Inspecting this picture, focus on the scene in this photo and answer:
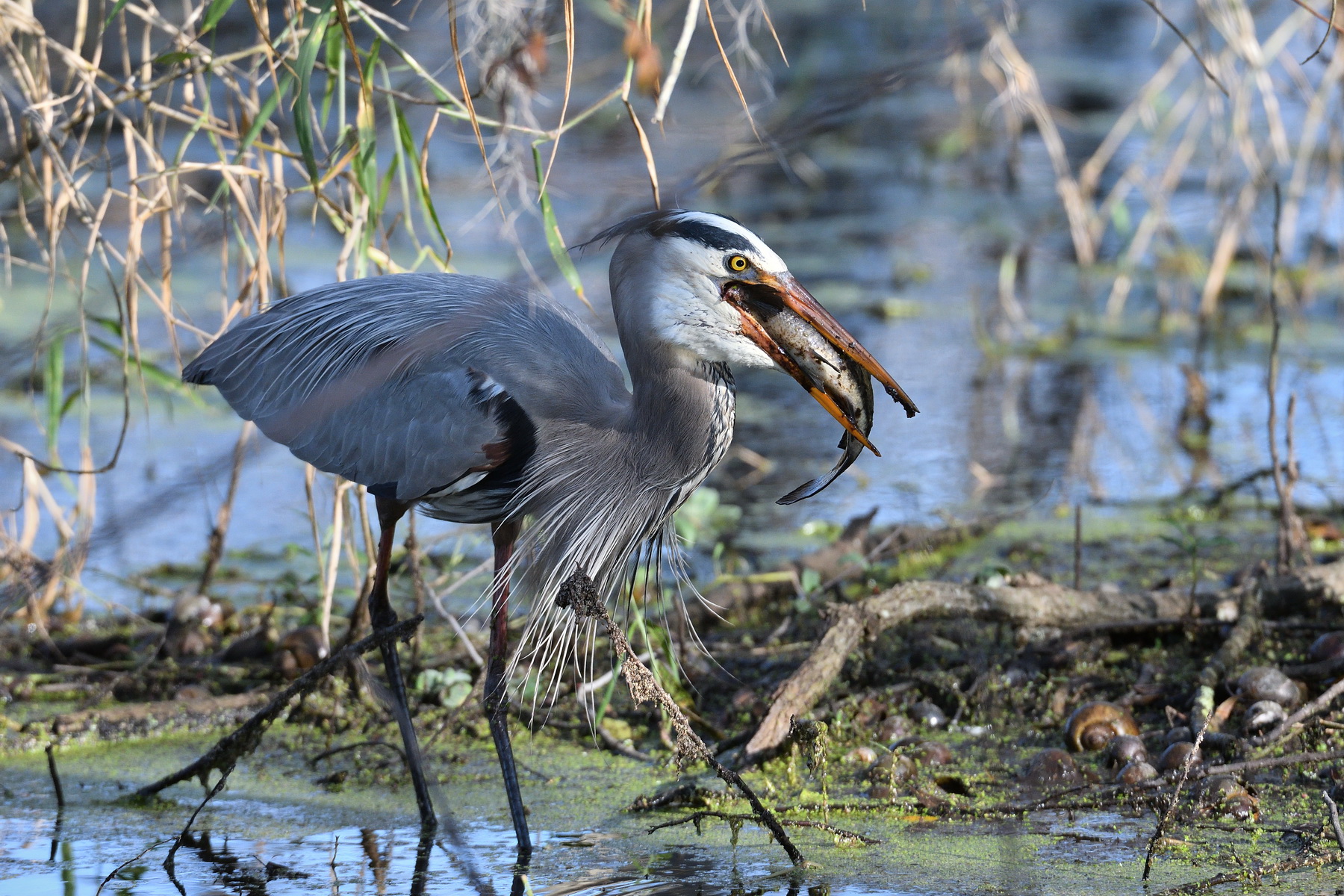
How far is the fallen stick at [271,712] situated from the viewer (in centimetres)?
317

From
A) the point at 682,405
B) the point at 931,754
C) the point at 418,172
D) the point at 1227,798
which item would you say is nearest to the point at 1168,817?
the point at 1227,798

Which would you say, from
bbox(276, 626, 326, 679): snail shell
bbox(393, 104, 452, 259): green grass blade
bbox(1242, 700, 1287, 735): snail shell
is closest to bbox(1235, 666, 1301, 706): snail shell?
bbox(1242, 700, 1287, 735): snail shell

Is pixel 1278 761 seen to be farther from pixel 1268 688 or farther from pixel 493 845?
pixel 493 845

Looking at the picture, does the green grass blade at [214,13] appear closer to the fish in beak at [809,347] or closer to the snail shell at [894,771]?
the fish in beak at [809,347]

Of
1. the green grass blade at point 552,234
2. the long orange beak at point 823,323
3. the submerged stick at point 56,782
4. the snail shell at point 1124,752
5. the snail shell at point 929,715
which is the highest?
the green grass blade at point 552,234

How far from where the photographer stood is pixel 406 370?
11.0 ft

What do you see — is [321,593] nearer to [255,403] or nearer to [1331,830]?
[255,403]

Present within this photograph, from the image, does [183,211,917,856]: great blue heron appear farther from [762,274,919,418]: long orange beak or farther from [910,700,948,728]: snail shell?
[910,700,948,728]: snail shell

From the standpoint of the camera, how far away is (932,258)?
9203mm

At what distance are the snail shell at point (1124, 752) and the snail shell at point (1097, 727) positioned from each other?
0.09m

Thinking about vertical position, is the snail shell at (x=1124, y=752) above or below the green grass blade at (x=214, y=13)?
below

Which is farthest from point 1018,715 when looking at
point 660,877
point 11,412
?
point 11,412

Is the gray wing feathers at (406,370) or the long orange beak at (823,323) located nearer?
the long orange beak at (823,323)

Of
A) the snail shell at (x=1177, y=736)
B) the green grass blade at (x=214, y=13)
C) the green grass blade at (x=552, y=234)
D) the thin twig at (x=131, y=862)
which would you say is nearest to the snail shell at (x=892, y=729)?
the snail shell at (x=1177, y=736)
